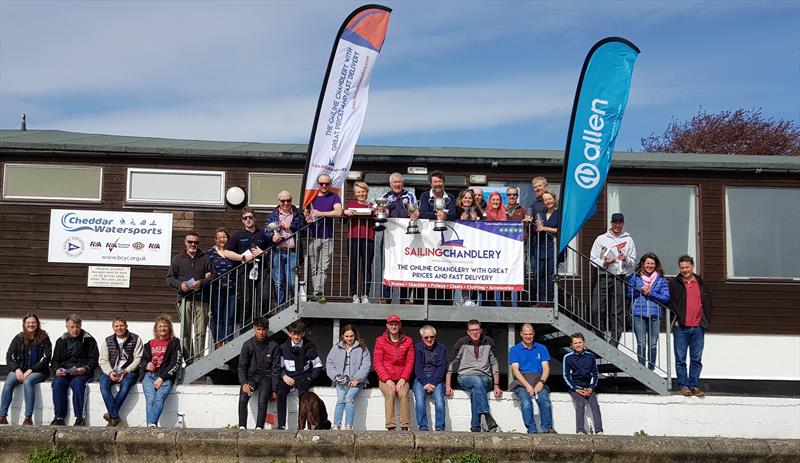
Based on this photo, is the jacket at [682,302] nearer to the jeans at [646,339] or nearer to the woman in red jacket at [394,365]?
the jeans at [646,339]

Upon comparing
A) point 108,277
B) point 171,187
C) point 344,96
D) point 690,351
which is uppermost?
point 344,96

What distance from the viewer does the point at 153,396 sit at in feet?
33.1

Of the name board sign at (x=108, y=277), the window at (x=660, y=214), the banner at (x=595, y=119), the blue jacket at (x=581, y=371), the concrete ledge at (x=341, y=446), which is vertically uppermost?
the banner at (x=595, y=119)

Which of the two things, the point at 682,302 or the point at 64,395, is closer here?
the point at 64,395

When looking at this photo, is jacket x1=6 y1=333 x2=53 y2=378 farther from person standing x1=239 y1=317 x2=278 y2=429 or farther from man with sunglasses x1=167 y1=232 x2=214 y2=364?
person standing x1=239 y1=317 x2=278 y2=429

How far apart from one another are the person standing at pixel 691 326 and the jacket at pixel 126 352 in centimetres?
664

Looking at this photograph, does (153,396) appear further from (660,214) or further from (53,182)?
(660,214)

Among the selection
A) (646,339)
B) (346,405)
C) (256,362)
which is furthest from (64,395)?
(646,339)

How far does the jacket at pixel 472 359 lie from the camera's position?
1013cm


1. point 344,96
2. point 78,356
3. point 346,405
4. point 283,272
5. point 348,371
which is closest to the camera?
point 346,405

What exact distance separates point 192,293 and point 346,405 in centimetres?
245

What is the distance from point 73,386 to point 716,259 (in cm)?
954

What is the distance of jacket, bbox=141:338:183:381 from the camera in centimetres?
1011

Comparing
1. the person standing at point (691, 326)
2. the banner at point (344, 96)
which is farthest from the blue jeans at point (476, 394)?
the banner at point (344, 96)
